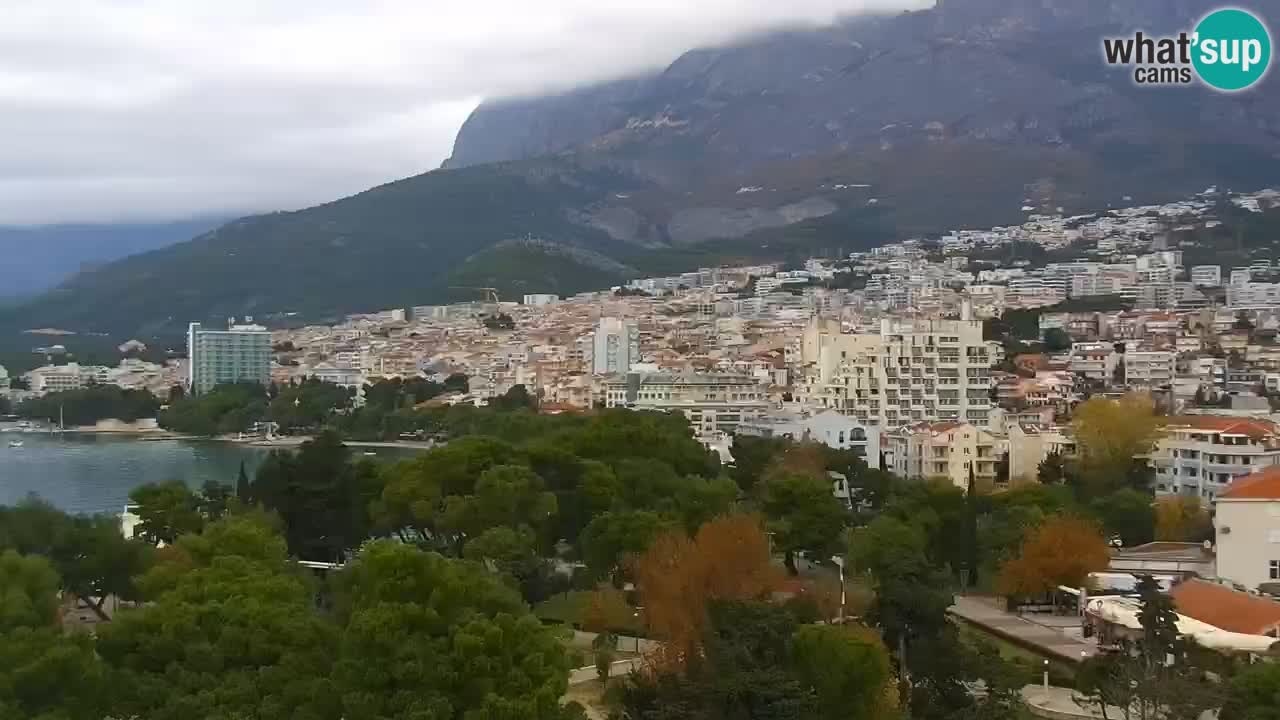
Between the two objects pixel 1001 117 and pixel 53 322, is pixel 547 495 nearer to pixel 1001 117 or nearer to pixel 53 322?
pixel 53 322

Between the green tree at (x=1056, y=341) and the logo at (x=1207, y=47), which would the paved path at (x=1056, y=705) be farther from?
the green tree at (x=1056, y=341)

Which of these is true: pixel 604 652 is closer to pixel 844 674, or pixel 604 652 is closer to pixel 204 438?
pixel 844 674

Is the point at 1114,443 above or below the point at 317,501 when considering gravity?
above

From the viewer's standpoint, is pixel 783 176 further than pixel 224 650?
Yes

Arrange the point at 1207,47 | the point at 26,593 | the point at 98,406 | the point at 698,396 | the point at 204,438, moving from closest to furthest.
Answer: the point at 26,593, the point at 698,396, the point at 1207,47, the point at 204,438, the point at 98,406

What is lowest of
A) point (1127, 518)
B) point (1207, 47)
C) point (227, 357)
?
point (1127, 518)

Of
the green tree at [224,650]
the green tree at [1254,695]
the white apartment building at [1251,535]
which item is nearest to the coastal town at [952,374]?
the white apartment building at [1251,535]

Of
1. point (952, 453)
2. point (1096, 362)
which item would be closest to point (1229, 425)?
point (952, 453)

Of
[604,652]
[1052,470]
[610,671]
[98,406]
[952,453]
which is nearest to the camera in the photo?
[610,671]
